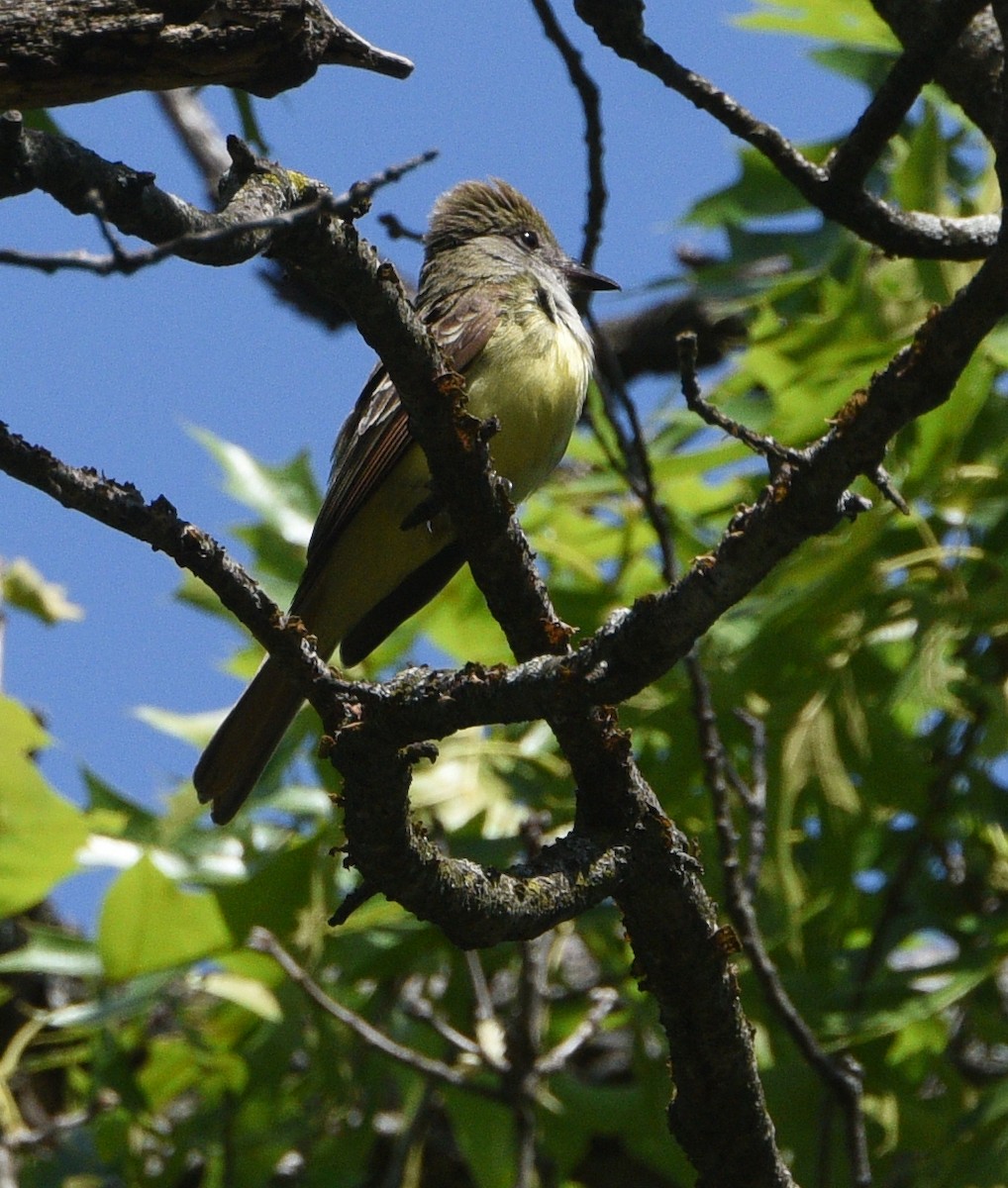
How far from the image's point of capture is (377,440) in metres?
4.86

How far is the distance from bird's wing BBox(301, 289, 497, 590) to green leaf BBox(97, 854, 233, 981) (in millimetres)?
1036

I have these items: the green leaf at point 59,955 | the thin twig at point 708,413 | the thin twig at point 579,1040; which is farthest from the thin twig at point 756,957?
the green leaf at point 59,955

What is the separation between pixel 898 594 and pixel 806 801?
0.84m

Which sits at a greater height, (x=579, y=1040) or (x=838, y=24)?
(x=838, y=24)

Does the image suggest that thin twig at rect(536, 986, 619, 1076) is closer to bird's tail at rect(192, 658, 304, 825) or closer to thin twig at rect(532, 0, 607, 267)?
bird's tail at rect(192, 658, 304, 825)

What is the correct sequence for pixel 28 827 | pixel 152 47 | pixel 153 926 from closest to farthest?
pixel 152 47, pixel 28 827, pixel 153 926

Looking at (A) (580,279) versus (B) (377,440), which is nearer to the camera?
(B) (377,440)

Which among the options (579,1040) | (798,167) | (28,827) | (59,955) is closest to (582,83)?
(798,167)

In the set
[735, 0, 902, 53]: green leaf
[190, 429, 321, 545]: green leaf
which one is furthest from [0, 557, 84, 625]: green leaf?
[735, 0, 902, 53]: green leaf

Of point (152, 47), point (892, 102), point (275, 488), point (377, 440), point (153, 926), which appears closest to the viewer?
point (152, 47)

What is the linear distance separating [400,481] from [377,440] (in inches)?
6.7

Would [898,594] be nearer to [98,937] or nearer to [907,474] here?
[907,474]

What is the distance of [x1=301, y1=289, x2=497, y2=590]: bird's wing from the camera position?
4.84m

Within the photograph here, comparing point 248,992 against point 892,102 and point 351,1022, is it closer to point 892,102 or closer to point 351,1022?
point 351,1022
